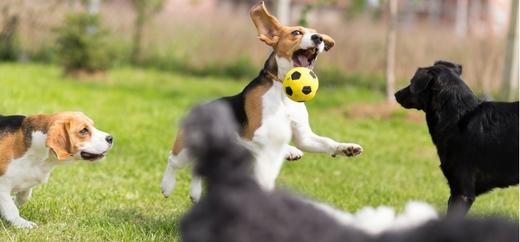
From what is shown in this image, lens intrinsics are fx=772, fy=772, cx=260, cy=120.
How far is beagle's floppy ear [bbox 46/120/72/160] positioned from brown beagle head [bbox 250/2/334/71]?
1579mm

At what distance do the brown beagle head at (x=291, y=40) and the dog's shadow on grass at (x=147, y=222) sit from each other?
4.56 ft

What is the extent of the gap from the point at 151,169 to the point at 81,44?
359 inches

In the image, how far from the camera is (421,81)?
568 cm

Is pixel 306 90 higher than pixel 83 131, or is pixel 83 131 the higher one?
pixel 306 90

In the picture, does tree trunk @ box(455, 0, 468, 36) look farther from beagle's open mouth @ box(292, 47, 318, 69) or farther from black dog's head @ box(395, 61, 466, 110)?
beagle's open mouth @ box(292, 47, 318, 69)

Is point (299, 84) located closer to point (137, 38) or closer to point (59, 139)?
point (59, 139)

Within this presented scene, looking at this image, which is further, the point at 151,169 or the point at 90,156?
the point at 151,169

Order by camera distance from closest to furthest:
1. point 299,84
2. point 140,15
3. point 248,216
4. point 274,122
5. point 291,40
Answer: point 248,216 < point 299,84 < point 274,122 < point 291,40 < point 140,15

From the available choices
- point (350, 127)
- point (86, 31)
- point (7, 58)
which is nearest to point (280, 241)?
point (350, 127)

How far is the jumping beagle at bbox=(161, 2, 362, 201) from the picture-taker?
199 inches

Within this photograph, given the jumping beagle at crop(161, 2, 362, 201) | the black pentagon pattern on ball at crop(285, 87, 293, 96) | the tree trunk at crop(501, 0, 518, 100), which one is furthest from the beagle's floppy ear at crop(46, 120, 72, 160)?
the tree trunk at crop(501, 0, 518, 100)

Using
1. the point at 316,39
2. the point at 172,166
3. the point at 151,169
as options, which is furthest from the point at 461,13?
the point at 316,39

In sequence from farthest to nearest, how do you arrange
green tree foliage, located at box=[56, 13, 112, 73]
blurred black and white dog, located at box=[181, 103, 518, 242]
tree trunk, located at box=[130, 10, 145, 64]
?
tree trunk, located at box=[130, 10, 145, 64]
green tree foliage, located at box=[56, 13, 112, 73]
blurred black and white dog, located at box=[181, 103, 518, 242]

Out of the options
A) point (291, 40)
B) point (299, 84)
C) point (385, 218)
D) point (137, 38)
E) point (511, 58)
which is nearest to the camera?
point (385, 218)
